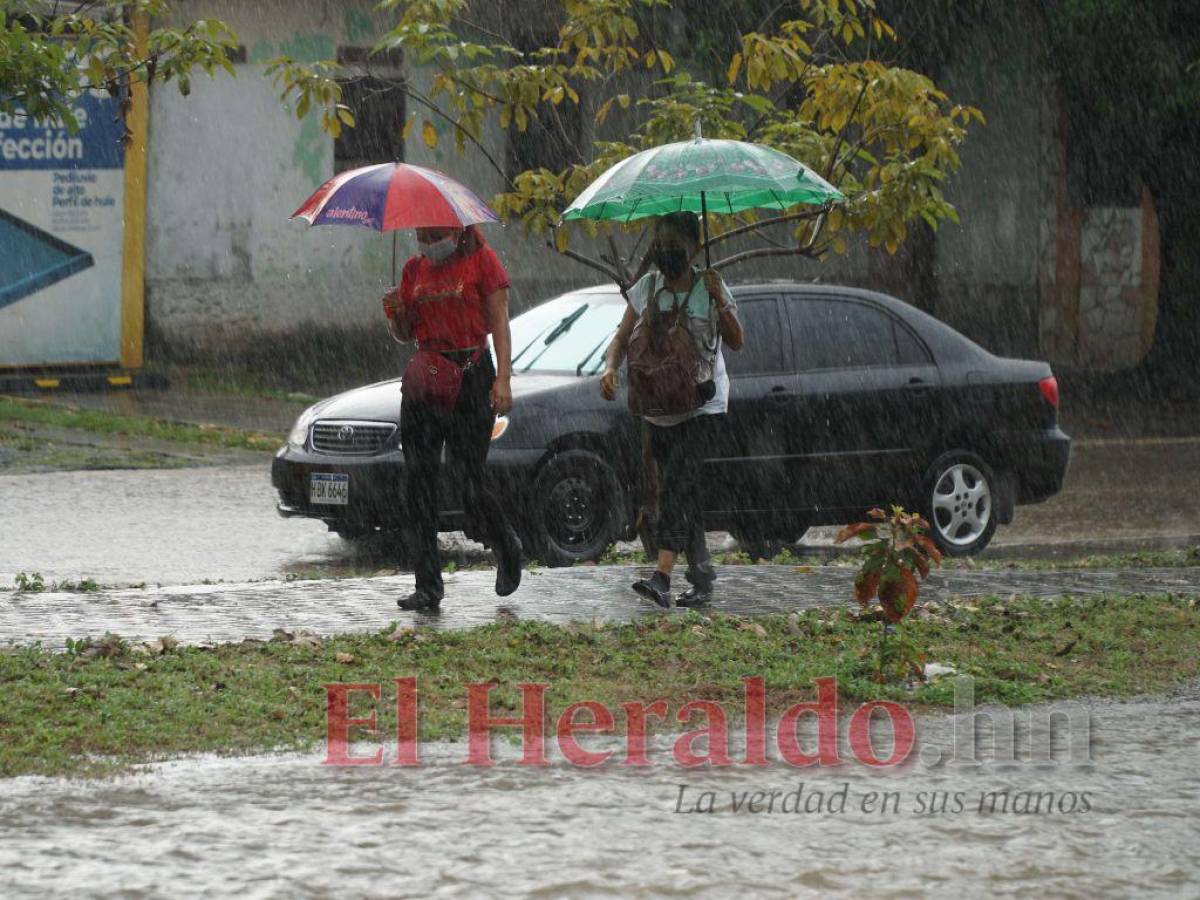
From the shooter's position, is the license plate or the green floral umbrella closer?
the green floral umbrella

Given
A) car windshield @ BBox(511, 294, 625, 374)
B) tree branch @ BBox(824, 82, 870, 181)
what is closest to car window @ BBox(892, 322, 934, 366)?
tree branch @ BBox(824, 82, 870, 181)

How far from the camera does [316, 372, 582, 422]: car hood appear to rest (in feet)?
37.1

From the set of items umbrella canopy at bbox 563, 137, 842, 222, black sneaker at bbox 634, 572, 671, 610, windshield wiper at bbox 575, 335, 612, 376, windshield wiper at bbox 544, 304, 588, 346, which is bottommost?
black sneaker at bbox 634, 572, 671, 610

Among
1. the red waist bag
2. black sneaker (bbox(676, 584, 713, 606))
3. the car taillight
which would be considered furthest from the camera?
the car taillight

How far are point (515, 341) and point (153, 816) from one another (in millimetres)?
6992

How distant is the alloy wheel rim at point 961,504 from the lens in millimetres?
12148

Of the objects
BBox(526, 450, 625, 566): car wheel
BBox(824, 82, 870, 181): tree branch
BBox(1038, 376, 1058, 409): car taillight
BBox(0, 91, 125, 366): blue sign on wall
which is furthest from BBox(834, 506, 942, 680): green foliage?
BBox(0, 91, 125, 366): blue sign on wall

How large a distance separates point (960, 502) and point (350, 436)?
12.0 feet

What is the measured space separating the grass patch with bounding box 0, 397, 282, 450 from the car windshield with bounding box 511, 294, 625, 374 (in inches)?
195

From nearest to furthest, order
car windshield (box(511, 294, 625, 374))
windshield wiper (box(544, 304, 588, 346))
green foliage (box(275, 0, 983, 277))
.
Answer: green foliage (box(275, 0, 983, 277)) → car windshield (box(511, 294, 625, 374)) → windshield wiper (box(544, 304, 588, 346))

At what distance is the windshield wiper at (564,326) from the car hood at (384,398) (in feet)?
1.34

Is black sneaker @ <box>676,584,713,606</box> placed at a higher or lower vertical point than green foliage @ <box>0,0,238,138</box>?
lower

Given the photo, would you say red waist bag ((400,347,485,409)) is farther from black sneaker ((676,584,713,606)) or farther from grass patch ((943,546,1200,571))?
grass patch ((943,546,1200,571))

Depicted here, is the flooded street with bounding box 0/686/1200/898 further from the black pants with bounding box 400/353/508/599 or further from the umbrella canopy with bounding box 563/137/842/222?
the umbrella canopy with bounding box 563/137/842/222
